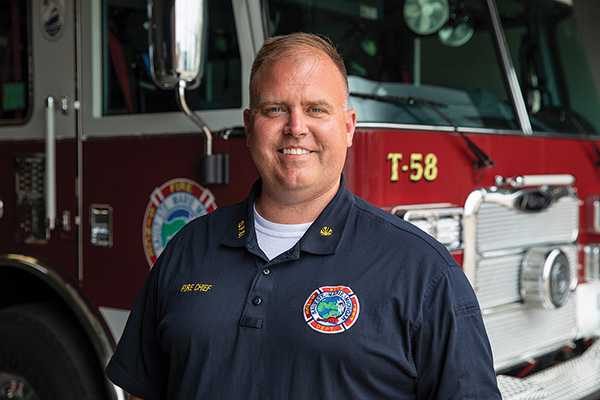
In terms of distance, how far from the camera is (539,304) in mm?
2949

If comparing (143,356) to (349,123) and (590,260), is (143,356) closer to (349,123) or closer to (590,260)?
(349,123)

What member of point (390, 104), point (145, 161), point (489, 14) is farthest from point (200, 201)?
point (489, 14)

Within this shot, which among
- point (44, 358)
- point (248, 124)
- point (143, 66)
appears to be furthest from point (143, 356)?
point (143, 66)

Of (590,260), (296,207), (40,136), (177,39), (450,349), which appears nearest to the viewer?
(450,349)

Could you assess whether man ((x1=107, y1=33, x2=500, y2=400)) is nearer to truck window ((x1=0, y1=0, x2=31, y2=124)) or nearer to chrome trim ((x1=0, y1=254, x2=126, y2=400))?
chrome trim ((x1=0, y1=254, x2=126, y2=400))

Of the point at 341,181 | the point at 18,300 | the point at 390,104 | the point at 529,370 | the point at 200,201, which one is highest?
the point at 390,104

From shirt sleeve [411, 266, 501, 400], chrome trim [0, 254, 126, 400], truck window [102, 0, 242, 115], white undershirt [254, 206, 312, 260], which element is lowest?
chrome trim [0, 254, 126, 400]

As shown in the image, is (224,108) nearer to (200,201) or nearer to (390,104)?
(200,201)

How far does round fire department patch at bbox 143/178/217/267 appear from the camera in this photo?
2.56 meters

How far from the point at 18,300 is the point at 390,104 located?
180 cm

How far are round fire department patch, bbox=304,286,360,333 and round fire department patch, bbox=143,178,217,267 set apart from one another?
1.02m

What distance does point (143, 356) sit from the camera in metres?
1.85

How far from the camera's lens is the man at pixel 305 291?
1.53 metres

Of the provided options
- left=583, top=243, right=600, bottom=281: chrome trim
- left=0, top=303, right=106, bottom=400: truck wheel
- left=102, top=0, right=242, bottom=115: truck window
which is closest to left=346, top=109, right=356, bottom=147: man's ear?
left=102, top=0, right=242, bottom=115: truck window
